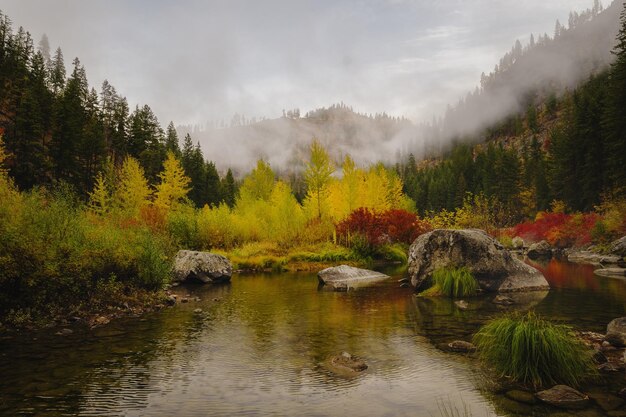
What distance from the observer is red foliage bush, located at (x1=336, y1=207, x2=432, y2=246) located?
34781 millimetres

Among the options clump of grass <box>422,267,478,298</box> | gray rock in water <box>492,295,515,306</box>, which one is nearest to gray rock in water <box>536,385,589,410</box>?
gray rock in water <box>492,295,515,306</box>

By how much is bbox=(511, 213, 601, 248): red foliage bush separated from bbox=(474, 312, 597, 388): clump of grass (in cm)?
3671

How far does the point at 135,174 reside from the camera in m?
43.2

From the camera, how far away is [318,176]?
42.0 m

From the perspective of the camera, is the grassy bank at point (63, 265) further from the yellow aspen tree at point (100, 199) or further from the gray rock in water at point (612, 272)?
the gray rock in water at point (612, 272)

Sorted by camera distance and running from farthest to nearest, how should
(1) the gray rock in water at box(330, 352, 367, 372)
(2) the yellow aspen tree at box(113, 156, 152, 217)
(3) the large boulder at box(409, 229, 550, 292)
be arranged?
(2) the yellow aspen tree at box(113, 156, 152, 217) → (3) the large boulder at box(409, 229, 550, 292) → (1) the gray rock in water at box(330, 352, 367, 372)

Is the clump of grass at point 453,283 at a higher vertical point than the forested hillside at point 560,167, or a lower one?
lower

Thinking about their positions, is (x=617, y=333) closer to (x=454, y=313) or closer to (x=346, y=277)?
(x=454, y=313)

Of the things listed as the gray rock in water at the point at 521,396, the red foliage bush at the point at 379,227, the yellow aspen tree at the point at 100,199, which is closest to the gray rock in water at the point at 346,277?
the red foliage bush at the point at 379,227

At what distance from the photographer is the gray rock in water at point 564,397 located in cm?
702

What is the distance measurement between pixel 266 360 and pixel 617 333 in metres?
8.60

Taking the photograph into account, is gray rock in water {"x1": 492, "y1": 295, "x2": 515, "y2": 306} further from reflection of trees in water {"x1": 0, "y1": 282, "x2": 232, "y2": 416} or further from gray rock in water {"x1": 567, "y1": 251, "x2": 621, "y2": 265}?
gray rock in water {"x1": 567, "y1": 251, "x2": 621, "y2": 265}

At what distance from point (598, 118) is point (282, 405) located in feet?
192

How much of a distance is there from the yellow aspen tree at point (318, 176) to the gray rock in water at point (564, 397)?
33547 mm
